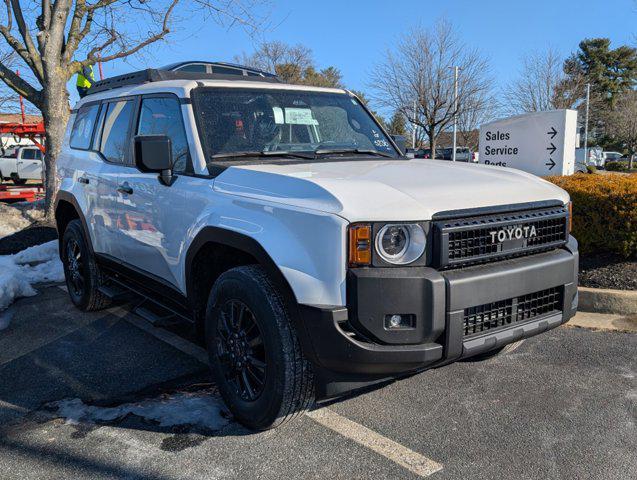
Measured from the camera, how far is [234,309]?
3197 millimetres

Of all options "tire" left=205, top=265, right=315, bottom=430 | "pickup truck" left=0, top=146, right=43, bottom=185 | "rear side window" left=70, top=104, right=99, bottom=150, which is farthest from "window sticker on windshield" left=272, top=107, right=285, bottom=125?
"pickup truck" left=0, top=146, right=43, bottom=185

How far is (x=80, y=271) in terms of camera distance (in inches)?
220

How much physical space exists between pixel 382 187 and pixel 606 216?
13.0 ft

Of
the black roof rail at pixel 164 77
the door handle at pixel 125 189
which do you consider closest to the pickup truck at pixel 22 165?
the black roof rail at pixel 164 77

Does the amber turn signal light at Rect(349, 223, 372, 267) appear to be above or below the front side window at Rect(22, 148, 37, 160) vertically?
below

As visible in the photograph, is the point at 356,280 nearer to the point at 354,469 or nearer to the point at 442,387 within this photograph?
the point at 354,469

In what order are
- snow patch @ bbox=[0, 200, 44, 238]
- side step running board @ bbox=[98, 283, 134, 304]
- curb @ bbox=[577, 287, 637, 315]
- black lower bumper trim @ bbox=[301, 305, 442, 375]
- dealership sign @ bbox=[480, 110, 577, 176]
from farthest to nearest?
dealership sign @ bbox=[480, 110, 577, 176]
snow patch @ bbox=[0, 200, 44, 238]
curb @ bbox=[577, 287, 637, 315]
side step running board @ bbox=[98, 283, 134, 304]
black lower bumper trim @ bbox=[301, 305, 442, 375]

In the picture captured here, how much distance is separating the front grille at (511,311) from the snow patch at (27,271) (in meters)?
5.07

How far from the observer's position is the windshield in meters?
3.74

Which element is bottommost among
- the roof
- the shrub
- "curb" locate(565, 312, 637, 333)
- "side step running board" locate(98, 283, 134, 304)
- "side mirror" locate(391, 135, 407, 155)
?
the shrub

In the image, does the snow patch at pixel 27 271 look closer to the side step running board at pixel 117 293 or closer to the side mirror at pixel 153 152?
the side step running board at pixel 117 293

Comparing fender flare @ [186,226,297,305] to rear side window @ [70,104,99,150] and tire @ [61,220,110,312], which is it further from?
rear side window @ [70,104,99,150]

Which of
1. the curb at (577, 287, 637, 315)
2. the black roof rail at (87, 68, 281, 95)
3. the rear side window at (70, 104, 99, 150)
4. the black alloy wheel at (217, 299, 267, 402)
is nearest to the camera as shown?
the black alloy wheel at (217, 299, 267, 402)

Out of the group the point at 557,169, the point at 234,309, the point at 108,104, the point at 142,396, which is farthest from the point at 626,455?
the point at 557,169
